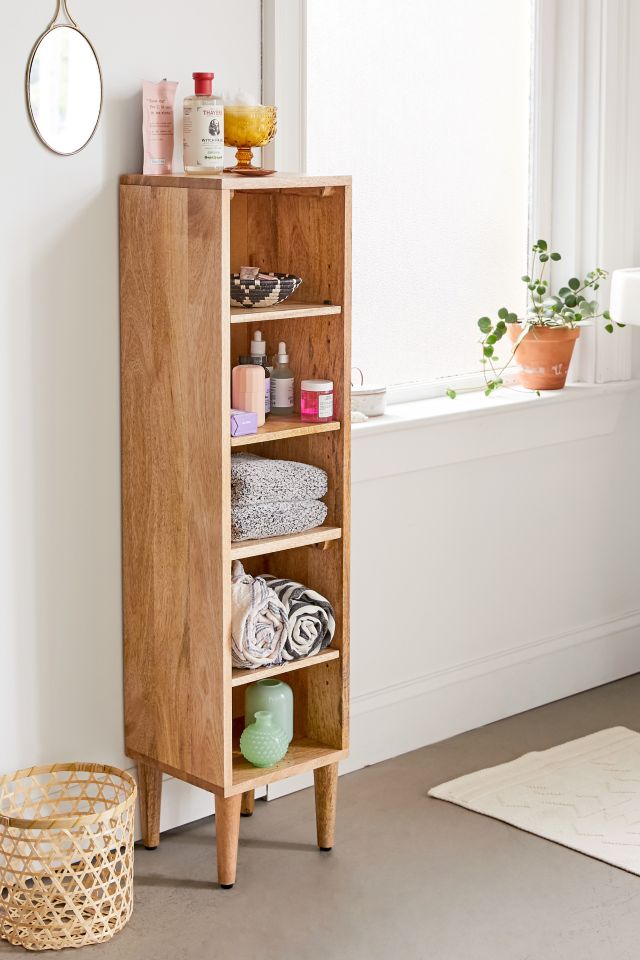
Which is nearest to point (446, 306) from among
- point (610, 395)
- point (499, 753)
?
point (610, 395)

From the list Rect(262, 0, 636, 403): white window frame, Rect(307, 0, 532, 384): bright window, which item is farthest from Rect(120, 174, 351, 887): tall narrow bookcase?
Rect(262, 0, 636, 403): white window frame

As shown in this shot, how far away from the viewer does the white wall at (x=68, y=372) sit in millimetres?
2357

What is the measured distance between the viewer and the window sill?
3000 millimetres

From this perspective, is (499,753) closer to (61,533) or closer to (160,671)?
(160,671)

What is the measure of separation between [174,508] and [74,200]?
0.58 meters

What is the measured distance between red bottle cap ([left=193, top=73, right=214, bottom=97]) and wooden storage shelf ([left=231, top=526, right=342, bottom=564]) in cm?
80

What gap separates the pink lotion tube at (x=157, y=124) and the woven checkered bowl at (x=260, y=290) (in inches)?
9.7

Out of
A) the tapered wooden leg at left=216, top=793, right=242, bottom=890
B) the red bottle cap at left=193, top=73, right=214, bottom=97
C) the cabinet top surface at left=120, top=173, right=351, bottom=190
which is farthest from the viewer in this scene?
the tapered wooden leg at left=216, top=793, right=242, bottom=890

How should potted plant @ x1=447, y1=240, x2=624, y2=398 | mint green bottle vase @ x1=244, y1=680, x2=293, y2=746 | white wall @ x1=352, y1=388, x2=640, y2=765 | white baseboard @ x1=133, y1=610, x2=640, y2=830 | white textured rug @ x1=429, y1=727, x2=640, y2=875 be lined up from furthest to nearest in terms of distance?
potted plant @ x1=447, y1=240, x2=624, y2=398 → white wall @ x1=352, y1=388, x2=640, y2=765 → white baseboard @ x1=133, y1=610, x2=640, y2=830 → white textured rug @ x1=429, y1=727, x2=640, y2=875 → mint green bottle vase @ x1=244, y1=680, x2=293, y2=746

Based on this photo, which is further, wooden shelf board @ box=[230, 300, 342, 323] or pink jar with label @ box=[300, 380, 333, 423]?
pink jar with label @ box=[300, 380, 333, 423]

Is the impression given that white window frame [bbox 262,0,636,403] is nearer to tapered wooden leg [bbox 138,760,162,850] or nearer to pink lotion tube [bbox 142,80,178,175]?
pink lotion tube [bbox 142,80,178,175]

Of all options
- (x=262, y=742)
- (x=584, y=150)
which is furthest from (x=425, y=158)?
(x=262, y=742)

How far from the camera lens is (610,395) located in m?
3.54

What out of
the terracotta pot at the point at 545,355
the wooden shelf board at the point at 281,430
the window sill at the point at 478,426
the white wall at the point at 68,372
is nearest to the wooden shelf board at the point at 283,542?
the wooden shelf board at the point at 281,430
